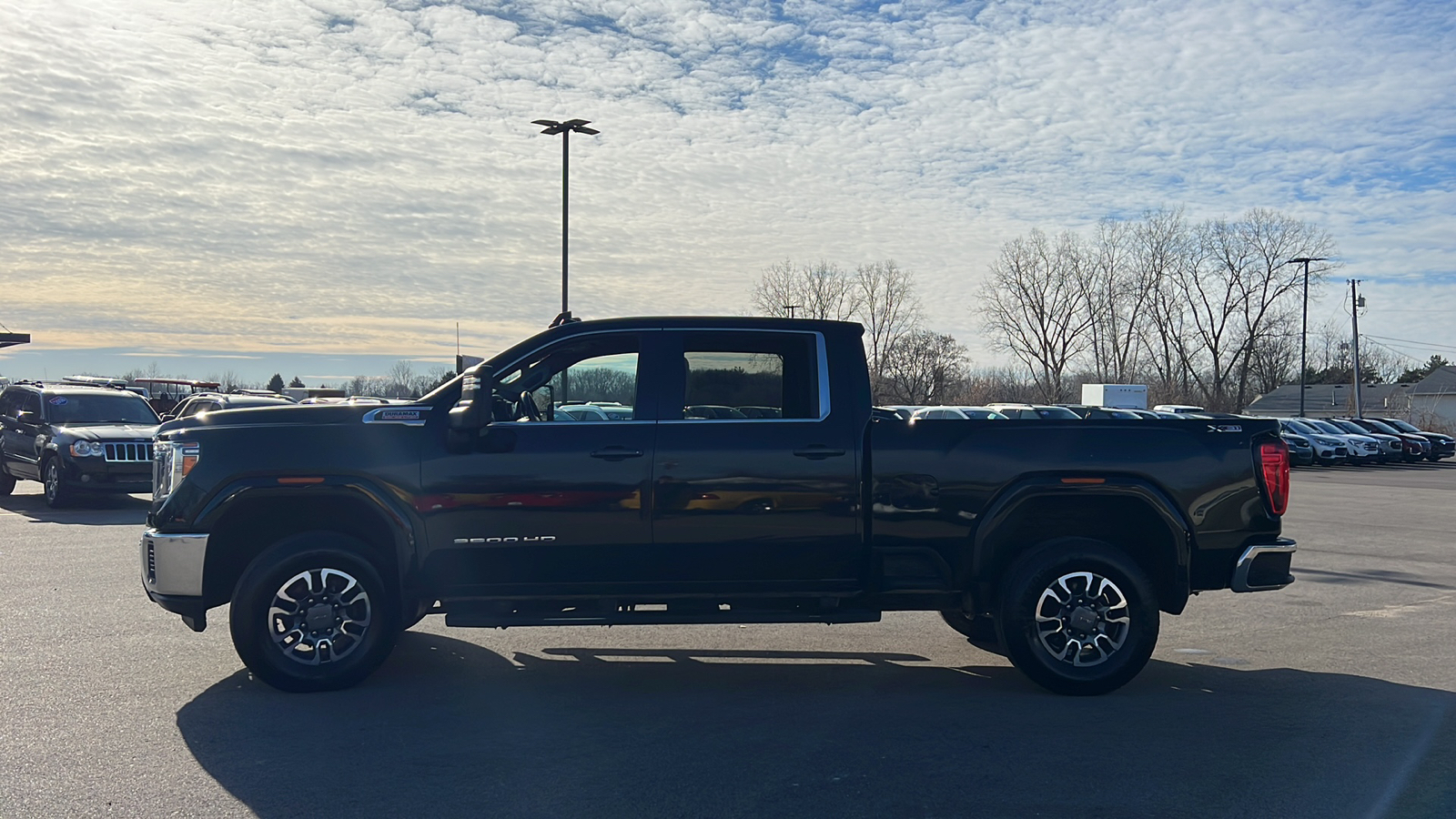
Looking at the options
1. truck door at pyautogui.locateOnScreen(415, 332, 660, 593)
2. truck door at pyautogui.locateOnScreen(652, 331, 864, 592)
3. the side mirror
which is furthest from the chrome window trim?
the side mirror

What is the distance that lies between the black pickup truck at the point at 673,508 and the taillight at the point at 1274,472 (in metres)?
0.01

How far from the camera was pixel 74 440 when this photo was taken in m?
15.8

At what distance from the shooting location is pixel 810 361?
6.49m

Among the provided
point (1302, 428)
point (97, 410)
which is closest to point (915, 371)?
point (1302, 428)

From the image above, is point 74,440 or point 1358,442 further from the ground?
point 74,440

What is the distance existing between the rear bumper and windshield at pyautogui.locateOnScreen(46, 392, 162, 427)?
16.2 metres

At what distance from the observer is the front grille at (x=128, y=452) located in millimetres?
15852

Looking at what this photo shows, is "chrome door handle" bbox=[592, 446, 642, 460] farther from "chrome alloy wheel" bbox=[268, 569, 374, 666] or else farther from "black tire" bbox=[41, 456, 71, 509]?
"black tire" bbox=[41, 456, 71, 509]

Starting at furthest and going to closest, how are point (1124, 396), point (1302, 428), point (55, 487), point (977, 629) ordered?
point (1124, 396) < point (1302, 428) < point (55, 487) < point (977, 629)

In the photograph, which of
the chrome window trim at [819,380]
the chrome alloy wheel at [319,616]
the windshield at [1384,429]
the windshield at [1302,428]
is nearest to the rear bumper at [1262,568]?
the chrome window trim at [819,380]

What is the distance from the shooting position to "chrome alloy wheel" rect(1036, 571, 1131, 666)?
633cm

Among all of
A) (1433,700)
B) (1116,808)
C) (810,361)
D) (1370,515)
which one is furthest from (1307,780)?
(1370,515)

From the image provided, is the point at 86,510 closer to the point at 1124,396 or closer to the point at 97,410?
the point at 97,410

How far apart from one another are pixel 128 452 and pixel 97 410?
1763mm
